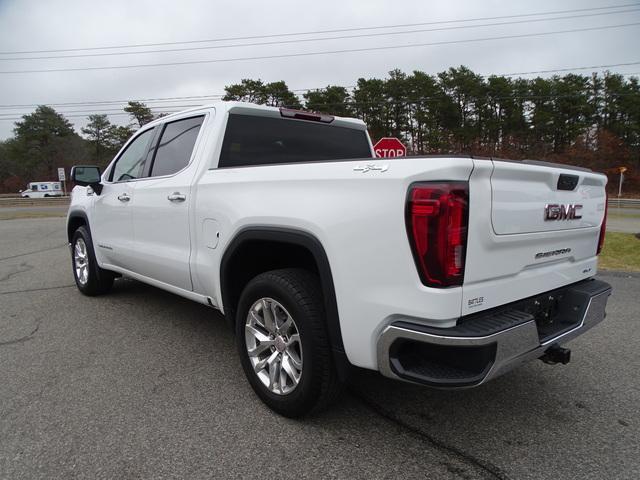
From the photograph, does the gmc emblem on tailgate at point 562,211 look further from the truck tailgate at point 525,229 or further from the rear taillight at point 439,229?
the rear taillight at point 439,229

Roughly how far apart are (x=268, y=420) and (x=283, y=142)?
Answer: 7.16ft

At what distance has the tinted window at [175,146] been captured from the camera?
356 cm

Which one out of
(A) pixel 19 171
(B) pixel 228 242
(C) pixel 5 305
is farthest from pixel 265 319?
(A) pixel 19 171

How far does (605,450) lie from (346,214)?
5.92 feet

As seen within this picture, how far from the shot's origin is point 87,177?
468 cm

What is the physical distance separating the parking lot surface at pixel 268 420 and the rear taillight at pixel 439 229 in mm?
986

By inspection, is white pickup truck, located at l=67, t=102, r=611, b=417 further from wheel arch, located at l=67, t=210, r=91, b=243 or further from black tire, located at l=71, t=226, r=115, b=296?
wheel arch, located at l=67, t=210, r=91, b=243

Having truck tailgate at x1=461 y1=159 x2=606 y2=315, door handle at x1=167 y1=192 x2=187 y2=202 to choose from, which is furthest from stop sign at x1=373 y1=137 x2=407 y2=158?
truck tailgate at x1=461 y1=159 x2=606 y2=315

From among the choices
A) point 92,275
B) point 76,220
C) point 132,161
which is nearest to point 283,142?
point 132,161

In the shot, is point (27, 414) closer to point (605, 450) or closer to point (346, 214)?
point (346, 214)

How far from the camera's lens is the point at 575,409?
272 centimetres

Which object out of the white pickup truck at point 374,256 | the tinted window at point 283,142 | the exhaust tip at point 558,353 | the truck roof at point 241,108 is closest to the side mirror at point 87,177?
the truck roof at point 241,108

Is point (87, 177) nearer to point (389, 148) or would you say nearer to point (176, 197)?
point (176, 197)

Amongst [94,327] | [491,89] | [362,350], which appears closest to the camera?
[362,350]
